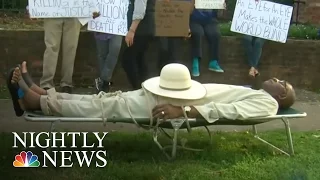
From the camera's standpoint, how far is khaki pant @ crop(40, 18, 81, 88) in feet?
25.7

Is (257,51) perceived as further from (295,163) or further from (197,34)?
(295,163)

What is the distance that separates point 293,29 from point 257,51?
1.38m

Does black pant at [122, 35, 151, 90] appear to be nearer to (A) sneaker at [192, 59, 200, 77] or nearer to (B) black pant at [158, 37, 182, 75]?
(B) black pant at [158, 37, 182, 75]

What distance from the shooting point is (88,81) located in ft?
29.5

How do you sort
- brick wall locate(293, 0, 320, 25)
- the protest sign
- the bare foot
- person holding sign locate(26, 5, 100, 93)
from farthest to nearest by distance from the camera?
brick wall locate(293, 0, 320, 25) → the protest sign → person holding sign locate(26, 5, 100, 93) → the bare foot

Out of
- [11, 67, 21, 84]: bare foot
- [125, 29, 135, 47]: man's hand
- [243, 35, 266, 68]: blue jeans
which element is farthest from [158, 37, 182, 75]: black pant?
[11, 67, 21, 84]: bare foot

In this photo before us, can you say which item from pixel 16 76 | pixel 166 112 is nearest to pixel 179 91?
pixel 166 112

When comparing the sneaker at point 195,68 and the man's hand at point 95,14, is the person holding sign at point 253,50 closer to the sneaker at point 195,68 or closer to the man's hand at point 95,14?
the sneaker at point 195,68

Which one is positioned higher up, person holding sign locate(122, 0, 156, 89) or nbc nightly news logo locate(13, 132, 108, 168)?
person holding sign locate(122, 0, 156, 89)

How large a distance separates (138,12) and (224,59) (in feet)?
6.43

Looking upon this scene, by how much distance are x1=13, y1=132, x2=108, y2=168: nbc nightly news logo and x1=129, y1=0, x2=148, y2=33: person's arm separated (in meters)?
2.06

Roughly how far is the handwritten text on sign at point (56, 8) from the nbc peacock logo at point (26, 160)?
8.52ft

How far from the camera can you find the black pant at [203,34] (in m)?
8.68

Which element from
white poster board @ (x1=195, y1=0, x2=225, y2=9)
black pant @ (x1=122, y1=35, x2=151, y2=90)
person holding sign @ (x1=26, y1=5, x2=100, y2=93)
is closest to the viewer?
person holding sign @ (x1=26, y1=5, x2=100, y2=93)
